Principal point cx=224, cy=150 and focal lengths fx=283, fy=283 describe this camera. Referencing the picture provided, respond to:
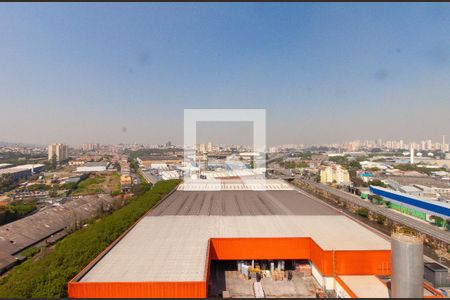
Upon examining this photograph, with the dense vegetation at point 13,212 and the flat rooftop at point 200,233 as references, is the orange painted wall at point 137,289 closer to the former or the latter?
the flat rooftop at point 200,233

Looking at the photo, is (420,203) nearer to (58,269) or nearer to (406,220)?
(406,220)

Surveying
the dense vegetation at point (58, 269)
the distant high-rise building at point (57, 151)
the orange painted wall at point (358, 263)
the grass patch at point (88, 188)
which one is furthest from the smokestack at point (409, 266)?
the distant high-rise building at point (57, 151)

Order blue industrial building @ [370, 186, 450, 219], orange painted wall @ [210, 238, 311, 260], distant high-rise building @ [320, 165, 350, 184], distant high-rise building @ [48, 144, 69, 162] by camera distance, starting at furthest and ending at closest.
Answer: distant high-rise building @ [48, 144, 69, 162], distant high-rise building @ [320, 165, 350, 184], blue industrial building @ [370, 186, 450, 219], orange painted wall @ [210, 238, 311, 260]

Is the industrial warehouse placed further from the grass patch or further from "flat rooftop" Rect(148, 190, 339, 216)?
the grass patch

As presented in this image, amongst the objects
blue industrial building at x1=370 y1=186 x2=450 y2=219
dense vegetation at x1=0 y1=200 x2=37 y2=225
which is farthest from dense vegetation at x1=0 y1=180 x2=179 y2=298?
blue industrial building at x1=370 y1=186 x2=450 y2=219

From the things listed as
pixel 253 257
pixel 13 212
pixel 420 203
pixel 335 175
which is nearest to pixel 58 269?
pixel 253 257

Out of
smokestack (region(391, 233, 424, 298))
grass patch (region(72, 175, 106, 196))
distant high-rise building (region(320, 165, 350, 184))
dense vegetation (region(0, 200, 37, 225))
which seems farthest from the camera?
distant high-rise building (region(320, 165, 350, 184))

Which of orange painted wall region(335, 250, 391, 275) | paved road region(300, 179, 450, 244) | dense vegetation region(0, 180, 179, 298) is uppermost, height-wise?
orange painted wall region(335, 250, 391, 275)
